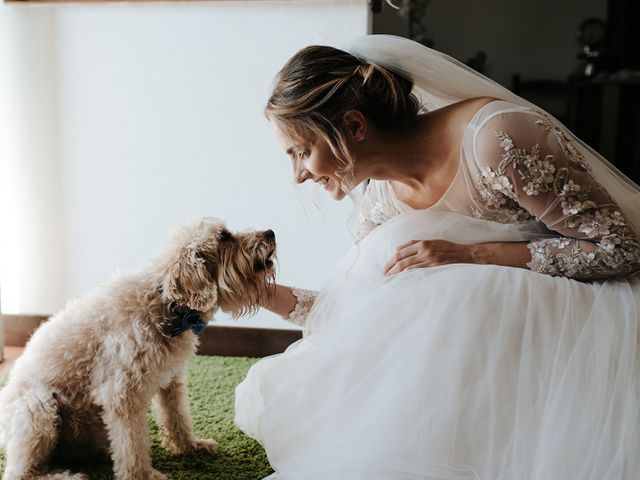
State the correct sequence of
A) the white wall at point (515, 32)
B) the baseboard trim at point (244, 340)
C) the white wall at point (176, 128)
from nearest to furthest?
the white wall at point (176, 128)
the baseboard trim at point (244, 340)
the white wall at point (515, 32)

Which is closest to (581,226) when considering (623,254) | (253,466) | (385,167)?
(623,254)

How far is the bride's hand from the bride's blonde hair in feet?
0.78

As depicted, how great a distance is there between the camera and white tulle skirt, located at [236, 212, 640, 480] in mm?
1296

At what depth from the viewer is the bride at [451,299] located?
4.35ft

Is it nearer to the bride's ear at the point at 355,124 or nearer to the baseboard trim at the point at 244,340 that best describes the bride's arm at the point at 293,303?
the bride's ear at the point at 355,124

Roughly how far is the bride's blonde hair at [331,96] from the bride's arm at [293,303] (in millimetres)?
391

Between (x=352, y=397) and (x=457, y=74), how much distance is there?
3.01ft

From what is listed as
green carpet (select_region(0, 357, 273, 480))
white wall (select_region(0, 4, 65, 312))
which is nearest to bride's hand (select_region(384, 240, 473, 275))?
green carpet (select_region(0, 357, 273, 480))

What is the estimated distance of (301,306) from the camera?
1849mm

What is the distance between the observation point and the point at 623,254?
57.9 inches

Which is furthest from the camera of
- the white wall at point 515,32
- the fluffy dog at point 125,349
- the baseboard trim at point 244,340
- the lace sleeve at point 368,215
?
the white wall at point 515,32

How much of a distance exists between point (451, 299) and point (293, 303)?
0.59m

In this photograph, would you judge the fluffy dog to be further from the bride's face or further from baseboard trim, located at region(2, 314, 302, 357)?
baseboard trim, located at region(2, 314, 302, 357)

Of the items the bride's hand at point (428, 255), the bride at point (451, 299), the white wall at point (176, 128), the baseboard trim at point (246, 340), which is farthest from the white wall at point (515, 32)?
the bride's hand at point (428, 255)
